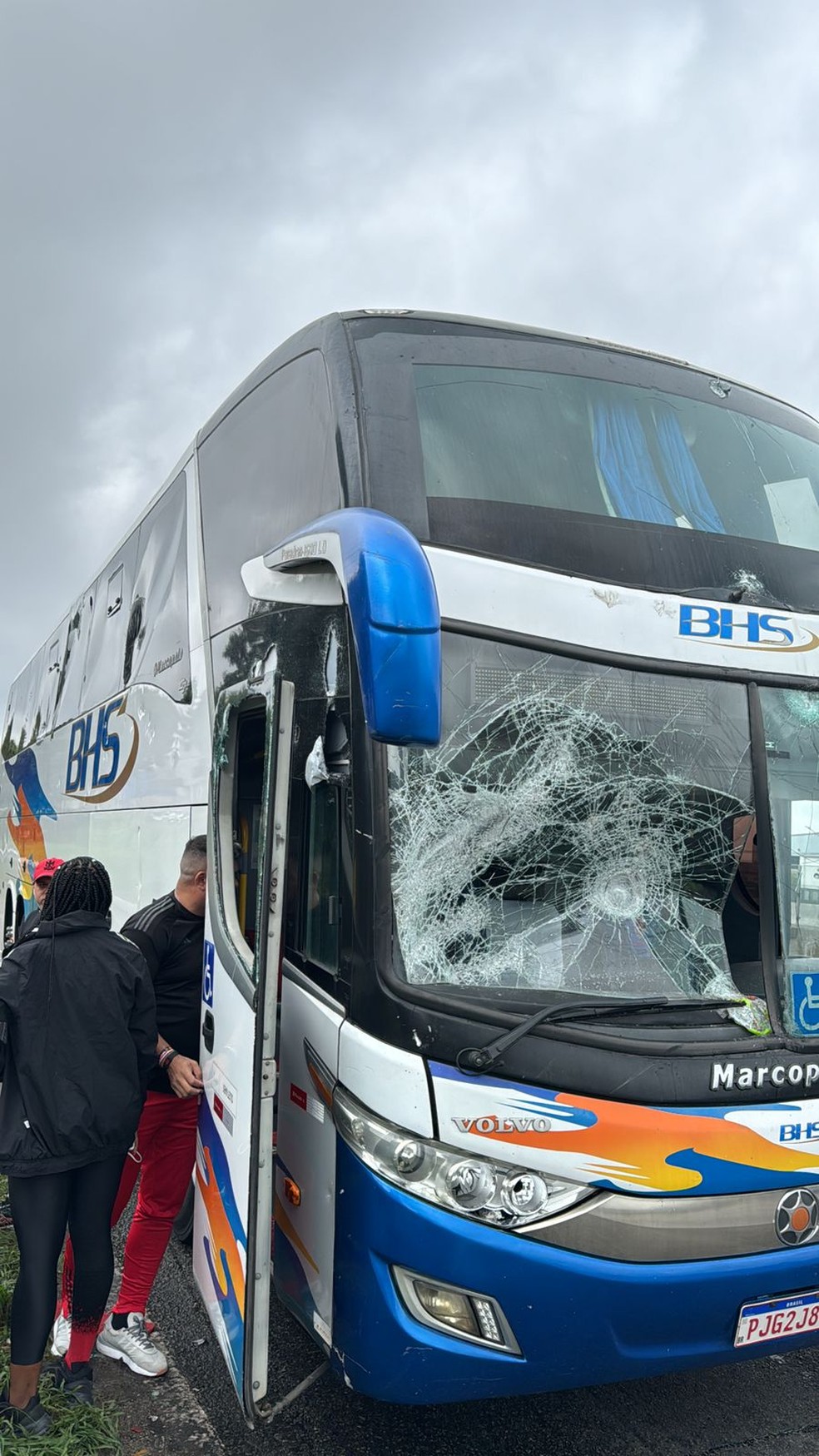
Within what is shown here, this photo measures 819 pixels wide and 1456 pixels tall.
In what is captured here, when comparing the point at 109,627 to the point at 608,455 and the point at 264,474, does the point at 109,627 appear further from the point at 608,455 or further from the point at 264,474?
the point at 608,455

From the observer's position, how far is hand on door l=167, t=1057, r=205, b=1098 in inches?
160

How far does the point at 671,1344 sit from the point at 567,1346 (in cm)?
34

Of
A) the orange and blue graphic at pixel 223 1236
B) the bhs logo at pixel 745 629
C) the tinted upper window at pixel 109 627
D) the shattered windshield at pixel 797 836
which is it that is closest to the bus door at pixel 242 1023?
the orange and blue graphic at pixel 223 1236

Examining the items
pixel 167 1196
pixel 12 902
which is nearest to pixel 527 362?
pixel 167 1196

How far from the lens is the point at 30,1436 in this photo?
3.44m

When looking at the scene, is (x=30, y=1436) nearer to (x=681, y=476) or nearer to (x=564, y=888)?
(x=564, y=888)

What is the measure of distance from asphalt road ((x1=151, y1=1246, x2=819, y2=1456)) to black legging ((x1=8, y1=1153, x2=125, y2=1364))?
60 centimetres

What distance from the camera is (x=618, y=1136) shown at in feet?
9.80

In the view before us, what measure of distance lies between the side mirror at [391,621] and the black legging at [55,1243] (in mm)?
2011

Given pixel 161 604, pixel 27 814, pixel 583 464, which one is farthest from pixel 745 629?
pixel 27 814

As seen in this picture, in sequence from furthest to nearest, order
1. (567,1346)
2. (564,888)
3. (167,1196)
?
(167,1196) → (564,888) → (567,1346)

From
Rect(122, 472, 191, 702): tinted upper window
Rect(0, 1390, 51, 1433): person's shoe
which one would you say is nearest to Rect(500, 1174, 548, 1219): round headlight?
Rect(0, 1390, 51, 1433): person's shoe

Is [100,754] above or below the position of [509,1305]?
above

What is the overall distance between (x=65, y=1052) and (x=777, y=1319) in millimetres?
2378
